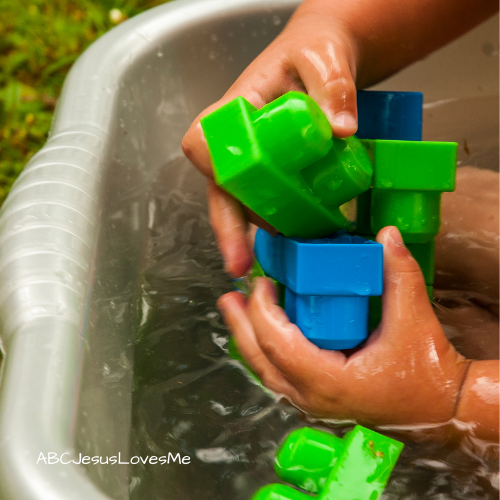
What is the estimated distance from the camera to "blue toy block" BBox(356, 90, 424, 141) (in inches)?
26.7

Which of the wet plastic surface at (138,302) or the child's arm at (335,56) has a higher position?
the child's arm at (335,56)

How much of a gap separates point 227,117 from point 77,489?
1.04 ft

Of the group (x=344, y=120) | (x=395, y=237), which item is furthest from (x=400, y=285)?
(x=344, y=120)

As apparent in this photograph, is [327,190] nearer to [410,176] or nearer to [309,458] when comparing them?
[410,176]

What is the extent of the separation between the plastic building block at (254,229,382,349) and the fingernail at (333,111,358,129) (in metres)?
0.11

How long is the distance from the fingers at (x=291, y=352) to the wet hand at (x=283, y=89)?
64mm

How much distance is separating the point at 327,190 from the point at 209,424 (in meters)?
0.28

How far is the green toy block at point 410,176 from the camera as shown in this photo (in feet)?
1.92

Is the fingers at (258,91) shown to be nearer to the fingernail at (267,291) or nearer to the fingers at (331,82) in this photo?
the fingers at (331,82)

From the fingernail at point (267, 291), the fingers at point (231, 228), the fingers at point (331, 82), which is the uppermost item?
the fingers at point (331, 82)

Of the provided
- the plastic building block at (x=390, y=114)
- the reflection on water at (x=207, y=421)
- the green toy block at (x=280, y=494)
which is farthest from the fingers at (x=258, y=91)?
the green toy block at (x=280, y=494)

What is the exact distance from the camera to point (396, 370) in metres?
0.55

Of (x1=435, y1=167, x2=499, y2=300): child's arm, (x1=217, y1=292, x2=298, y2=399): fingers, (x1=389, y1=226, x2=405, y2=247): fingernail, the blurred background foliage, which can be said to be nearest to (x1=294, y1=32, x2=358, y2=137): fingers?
(x1=389, y1=226, x2=405, y2=247): fingernail

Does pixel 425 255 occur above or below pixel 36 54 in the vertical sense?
below
